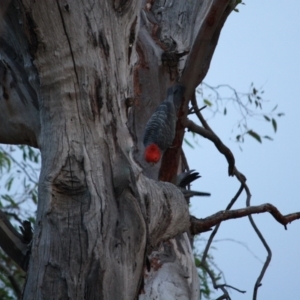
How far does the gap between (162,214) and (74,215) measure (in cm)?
34

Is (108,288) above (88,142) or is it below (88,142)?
below

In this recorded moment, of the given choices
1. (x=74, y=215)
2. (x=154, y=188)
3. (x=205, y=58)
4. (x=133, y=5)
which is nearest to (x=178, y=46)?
(x=205, y=58)

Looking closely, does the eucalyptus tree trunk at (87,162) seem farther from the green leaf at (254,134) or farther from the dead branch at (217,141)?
the green leaf at (254,134)

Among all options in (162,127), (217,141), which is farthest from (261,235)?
(162,127)

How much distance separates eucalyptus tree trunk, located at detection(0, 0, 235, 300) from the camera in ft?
5.62

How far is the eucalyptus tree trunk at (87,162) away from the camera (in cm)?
171

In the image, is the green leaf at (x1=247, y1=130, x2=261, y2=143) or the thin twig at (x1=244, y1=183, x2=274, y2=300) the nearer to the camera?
the thin twig at (x1=244, y1=183, x2=274, y2=300)

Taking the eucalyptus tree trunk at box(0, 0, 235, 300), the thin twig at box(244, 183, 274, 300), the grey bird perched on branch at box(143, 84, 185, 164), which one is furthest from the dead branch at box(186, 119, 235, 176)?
the eucalyptus tree trunk at box(0, 0, 235, 300)

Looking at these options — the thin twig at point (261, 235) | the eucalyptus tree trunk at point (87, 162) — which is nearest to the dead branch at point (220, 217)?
the thin twig at point (261, 235)

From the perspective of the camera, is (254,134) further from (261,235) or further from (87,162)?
(87,162)

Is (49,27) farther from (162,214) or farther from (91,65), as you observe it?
(162,214)

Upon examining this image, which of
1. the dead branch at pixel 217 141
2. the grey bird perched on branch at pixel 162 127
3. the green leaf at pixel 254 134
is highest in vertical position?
the green leaf at pixel 254 134

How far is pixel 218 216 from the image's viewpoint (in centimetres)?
230

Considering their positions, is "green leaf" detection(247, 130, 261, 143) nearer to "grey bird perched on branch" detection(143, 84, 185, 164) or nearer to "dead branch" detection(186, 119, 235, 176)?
"dead branch" detection(186, 119, 235, 176)
